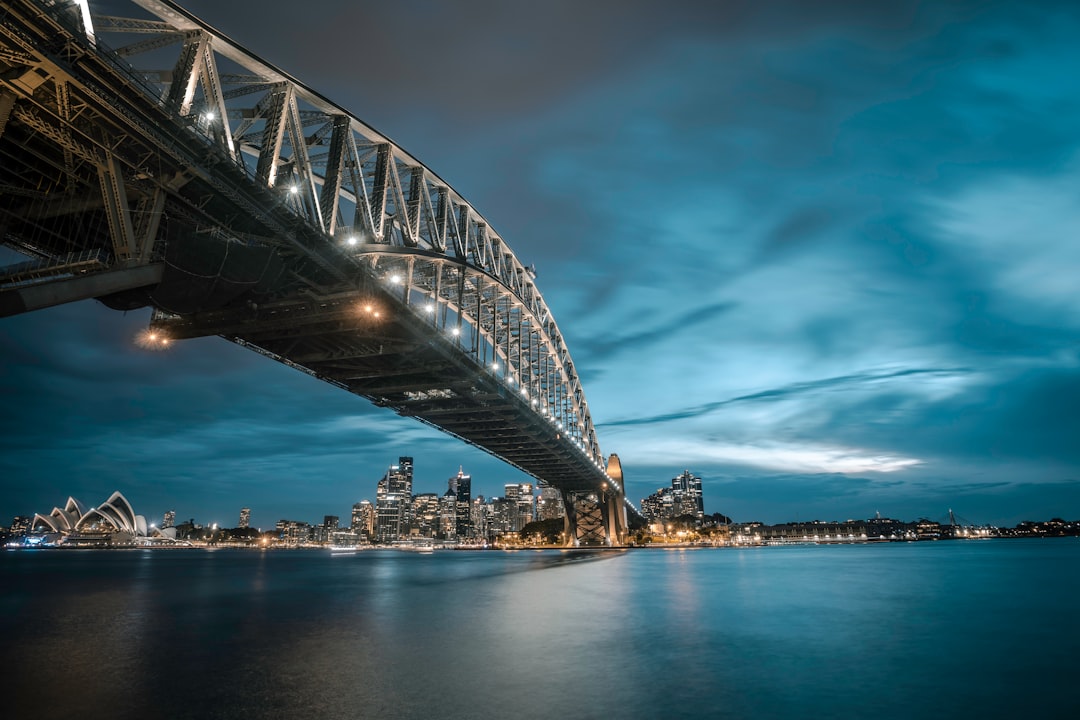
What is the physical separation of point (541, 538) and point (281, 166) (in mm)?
181152

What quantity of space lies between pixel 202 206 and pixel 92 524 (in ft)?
663

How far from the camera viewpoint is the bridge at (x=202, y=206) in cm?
1562

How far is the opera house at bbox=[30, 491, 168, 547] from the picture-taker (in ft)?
529

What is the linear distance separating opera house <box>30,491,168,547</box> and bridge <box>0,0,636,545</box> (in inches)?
6522

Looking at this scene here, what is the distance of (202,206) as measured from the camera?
20.5m

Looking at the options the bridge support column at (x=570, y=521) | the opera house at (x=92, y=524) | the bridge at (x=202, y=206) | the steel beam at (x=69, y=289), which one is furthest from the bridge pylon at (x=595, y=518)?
the opera house at (x=92, y=524)

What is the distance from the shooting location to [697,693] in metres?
11.0

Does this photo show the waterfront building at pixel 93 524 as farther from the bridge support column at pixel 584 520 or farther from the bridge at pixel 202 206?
the bridge at pixel 202 206

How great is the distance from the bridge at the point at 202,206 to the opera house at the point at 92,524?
6522 inches

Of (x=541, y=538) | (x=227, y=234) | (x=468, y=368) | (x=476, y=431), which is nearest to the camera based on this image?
(x=227, y=234)

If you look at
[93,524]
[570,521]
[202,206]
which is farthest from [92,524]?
[202,206]

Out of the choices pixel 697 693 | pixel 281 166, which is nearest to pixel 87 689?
pixel 697 693

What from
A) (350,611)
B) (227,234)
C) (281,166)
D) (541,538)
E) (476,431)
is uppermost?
(281,166)

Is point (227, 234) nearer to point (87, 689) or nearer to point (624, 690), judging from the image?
point (87, 689)
